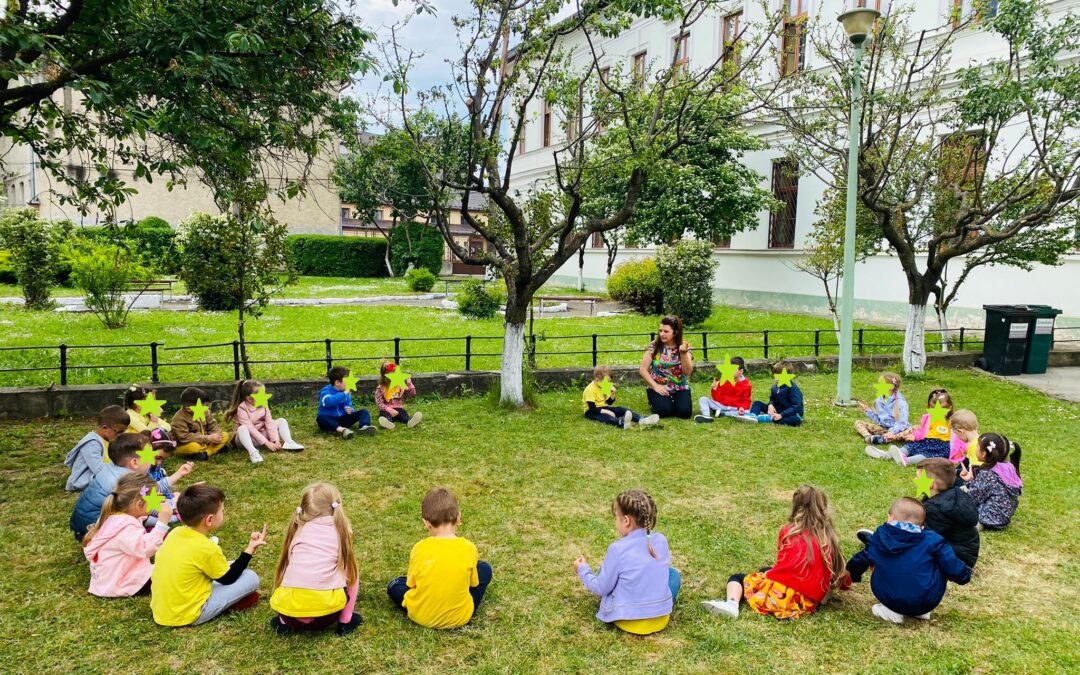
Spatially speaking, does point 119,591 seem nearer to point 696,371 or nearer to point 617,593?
point 617,593

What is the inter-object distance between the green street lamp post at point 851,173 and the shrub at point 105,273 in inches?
543

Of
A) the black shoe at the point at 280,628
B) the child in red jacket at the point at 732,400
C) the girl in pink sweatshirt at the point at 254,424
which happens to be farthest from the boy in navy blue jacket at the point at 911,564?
the girl in pink sweatshirt at the point at 254,424

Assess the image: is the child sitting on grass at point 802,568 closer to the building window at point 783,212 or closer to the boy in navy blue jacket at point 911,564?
the boy in navy blue jacket at point 911,564

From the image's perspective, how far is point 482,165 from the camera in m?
8.52

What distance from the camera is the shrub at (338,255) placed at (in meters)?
35.9

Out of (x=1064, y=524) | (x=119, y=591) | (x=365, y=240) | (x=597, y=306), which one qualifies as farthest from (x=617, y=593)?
(x=365, y=240)

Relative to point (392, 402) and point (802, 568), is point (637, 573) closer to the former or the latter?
point (802, 568)

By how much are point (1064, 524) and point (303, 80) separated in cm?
800

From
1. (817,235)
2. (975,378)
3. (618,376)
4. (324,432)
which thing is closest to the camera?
(324,432)

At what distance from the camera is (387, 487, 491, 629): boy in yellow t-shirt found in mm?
3916

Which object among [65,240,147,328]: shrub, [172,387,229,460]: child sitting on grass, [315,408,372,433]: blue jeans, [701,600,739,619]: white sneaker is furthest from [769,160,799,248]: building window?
[701,600,739,619]: white sneaker

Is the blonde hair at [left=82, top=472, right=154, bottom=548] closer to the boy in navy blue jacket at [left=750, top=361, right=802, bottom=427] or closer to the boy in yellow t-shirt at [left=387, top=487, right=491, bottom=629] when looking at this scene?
the boy in yellow t-shirt at [left=387, top=487, right=491, bottom=629]

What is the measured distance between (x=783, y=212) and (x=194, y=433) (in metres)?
19.8

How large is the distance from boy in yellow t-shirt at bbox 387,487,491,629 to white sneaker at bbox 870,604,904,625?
7.81ft
